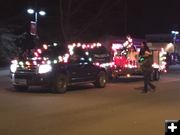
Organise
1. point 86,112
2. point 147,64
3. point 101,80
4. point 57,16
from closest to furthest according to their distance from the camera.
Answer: point 86,112 → point 147,64 → point 101,80 → point 57,16

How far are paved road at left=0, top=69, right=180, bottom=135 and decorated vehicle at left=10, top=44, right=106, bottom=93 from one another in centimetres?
44

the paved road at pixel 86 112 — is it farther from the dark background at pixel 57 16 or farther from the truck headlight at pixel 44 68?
the dark background at pixel 57 16

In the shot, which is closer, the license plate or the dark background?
the license plate

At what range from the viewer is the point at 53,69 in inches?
847

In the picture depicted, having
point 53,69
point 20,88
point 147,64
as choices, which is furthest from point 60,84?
point 147,64

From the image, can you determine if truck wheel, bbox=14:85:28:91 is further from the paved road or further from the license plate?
the license plate

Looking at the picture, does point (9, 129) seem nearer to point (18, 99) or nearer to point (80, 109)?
point (80, 109)

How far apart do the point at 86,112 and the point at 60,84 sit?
6.09 m

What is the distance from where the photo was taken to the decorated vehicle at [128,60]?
95.3 feet

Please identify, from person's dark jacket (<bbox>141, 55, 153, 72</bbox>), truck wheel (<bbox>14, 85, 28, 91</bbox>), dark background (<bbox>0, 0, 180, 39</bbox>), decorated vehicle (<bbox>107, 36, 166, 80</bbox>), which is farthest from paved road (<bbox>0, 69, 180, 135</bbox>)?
dark background (<bbox>0, 0, 180, 39</bbox>)

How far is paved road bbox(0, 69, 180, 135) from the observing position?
490 inches

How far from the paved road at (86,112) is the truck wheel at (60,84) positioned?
347 mm

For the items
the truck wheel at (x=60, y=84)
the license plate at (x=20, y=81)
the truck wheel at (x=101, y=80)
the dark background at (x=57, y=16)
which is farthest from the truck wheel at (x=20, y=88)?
the dark background at (x=57, y=16)

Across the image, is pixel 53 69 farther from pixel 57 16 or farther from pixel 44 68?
pixel 57 16
